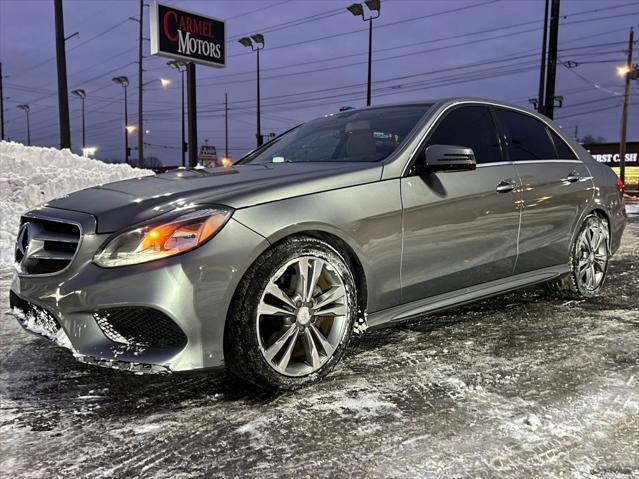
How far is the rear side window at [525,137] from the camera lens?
13.4ft

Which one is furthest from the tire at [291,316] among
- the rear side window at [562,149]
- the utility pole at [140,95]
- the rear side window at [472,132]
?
the utility pole at [140,95]

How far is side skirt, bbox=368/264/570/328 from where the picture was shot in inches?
121

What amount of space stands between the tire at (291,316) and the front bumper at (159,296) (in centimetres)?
8

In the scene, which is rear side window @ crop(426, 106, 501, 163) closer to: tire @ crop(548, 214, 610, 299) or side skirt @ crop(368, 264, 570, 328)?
side skirt @ crop(368, 264, 570, 328)

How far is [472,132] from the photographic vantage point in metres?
3.83

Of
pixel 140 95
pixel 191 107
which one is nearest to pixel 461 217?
pixel 191 107

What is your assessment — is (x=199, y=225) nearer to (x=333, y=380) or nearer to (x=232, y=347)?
(x=232, y=347)

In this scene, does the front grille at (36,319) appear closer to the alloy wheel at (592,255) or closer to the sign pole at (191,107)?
the alloy wheel at (592,255)

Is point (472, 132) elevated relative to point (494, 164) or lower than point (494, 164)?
elevated

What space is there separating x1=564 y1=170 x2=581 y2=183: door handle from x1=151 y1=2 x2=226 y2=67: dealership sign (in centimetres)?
1482

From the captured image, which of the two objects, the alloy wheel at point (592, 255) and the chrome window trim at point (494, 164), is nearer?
the chrome window trim at point (494, 164)

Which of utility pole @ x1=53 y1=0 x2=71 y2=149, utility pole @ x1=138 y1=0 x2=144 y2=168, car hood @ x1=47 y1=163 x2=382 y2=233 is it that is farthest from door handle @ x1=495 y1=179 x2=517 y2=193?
utility pole @ x1=138 y1=0 x2=144 y2=168

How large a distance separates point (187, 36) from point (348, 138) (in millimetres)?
15418

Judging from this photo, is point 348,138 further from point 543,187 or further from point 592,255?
point 592,255
